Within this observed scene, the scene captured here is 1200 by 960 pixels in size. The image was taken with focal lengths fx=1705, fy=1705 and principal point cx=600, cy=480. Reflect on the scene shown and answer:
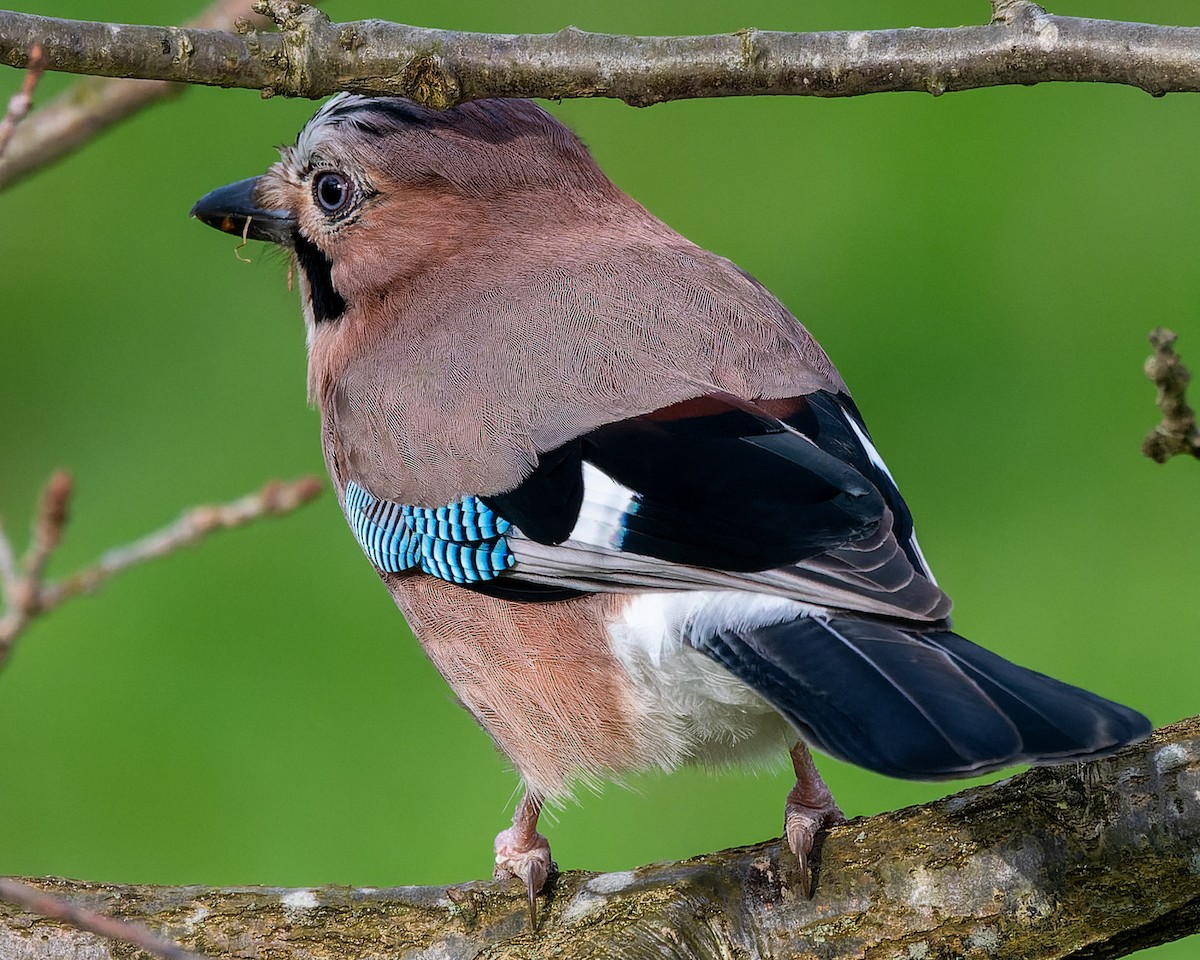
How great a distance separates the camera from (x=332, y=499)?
6.01m

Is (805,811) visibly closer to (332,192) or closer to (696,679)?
(696,679)

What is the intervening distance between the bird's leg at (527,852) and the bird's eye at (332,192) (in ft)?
4.05

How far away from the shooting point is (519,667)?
2951 mm

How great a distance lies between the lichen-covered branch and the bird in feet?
0.28

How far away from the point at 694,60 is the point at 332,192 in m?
1.29

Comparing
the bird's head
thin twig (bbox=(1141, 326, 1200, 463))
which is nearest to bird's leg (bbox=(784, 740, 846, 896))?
thin twig (bbox=(1141, 326, 1200, 463))

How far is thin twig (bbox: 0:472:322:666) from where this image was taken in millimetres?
2291

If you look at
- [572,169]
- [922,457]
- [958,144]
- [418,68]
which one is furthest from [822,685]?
[958,144]

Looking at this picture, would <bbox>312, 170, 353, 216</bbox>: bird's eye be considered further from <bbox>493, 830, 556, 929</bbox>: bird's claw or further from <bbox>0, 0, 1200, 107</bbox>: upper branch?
<bbox>493, 830, 556, 929</bbox>: bird's claw

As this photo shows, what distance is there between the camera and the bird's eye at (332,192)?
11.3 feet

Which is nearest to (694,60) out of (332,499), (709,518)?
(709,518)

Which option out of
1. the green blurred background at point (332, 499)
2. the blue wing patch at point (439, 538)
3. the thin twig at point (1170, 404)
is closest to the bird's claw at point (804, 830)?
the blue wing patch at point (439, 538)

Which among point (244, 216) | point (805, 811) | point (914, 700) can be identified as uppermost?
point (244, 216)

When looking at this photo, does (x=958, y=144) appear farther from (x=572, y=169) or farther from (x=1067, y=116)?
(x=572, y=169)
